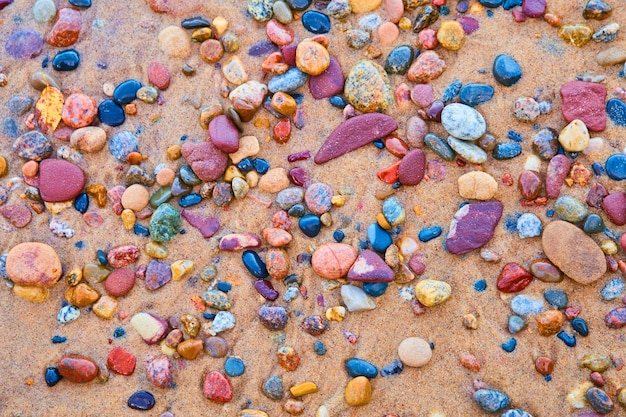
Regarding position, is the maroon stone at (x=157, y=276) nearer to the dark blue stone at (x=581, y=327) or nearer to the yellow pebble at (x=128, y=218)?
the yellow pebble at (x=128, y=218)

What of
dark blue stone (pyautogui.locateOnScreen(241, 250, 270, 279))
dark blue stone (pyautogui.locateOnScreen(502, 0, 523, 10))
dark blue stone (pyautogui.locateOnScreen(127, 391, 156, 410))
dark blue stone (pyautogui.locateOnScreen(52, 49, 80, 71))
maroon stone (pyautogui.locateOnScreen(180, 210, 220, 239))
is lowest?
dark blue stone (pyautogui.locateOnScreen(127, 391, 156, 410))

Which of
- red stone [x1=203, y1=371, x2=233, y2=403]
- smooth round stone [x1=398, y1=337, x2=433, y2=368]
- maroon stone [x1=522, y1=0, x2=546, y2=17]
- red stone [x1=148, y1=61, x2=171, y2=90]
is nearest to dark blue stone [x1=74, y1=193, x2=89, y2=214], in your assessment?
red stone [x1=148, y1=61, x2=171, y2=90]

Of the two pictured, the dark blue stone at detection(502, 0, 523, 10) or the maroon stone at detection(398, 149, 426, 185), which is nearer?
the maroon stone at detection(398, 149, 426, 185)

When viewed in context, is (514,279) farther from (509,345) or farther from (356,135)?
(356,135)

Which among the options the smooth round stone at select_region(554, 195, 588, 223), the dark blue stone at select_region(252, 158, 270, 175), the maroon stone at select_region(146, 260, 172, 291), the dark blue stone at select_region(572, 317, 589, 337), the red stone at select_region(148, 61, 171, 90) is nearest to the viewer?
the dark blue stone at select_region(572, 317, 589, 337)

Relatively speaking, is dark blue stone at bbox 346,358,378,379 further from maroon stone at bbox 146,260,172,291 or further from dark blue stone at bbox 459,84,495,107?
dark blue stone at bbox 459,84,495,107

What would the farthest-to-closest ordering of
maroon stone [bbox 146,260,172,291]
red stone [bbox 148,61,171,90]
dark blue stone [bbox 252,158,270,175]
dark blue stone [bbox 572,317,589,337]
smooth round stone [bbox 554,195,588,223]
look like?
red stone [bbox 148,61,171,90], dark blue stone [bbox 252,158,270,175], maroon stone [bbox 146,260,172,291], smooth round stone [bbox 554,195,588,223], dark blue stone [bbox 572,317,589,337]

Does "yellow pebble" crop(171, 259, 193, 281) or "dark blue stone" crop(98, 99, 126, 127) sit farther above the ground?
"dark blue stone" crop(98, 99, 126, 127)
